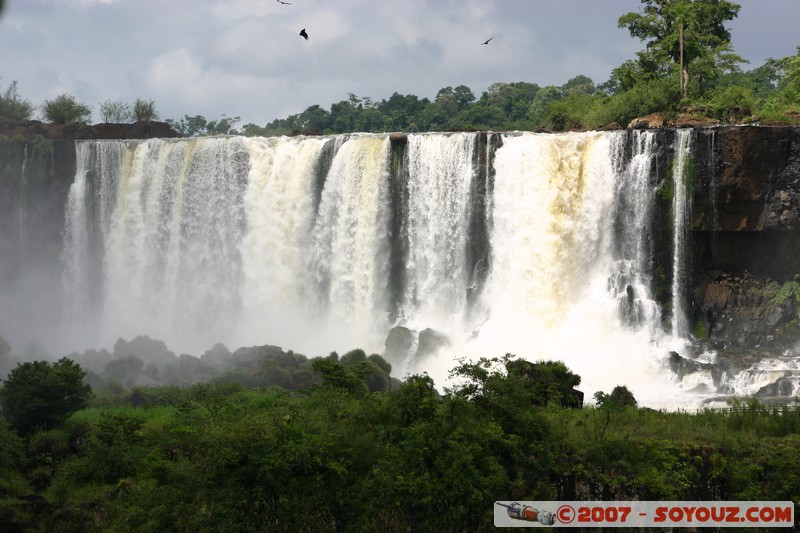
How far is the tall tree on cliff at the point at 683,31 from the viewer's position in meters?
48.3

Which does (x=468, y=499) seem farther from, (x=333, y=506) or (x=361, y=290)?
(x=361, y=290)

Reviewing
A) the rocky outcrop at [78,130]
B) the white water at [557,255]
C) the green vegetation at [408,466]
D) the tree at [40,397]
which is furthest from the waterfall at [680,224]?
the rocky outcrop at [78,130]

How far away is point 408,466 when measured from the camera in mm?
18828

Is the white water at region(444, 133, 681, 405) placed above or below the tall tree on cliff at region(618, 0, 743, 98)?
below

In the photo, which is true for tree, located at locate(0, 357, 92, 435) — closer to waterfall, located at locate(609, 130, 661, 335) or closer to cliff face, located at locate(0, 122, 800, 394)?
waterfall, located at locate(609, 130, 661, 335)

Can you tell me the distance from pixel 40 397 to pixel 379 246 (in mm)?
16680

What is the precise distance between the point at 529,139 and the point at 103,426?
735 inches

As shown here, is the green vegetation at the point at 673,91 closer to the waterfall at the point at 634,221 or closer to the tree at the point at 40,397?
the waterfall at the point at 634,221

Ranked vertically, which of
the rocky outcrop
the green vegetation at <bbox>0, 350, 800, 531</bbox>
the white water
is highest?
the rocky outcrop

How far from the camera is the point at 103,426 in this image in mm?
22328

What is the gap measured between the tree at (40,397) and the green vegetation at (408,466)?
261cm

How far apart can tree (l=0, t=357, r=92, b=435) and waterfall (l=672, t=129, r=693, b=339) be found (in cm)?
1737

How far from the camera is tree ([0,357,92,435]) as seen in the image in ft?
78.9

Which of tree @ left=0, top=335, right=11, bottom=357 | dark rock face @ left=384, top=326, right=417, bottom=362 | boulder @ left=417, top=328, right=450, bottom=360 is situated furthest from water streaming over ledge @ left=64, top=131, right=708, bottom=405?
tree @ left=0, top=335, right=11, bottom=357
